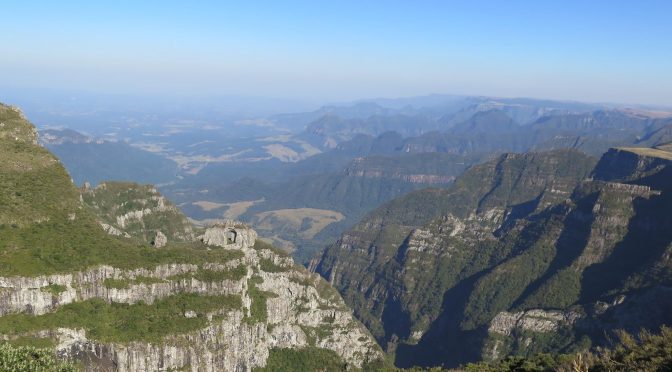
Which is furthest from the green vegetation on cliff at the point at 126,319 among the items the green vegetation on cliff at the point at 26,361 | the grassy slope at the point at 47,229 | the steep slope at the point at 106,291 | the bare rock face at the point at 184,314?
the green vegetation on cliff at the point at 26,361

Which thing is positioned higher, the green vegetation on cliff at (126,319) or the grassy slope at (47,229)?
the grassy slope at (47,229)

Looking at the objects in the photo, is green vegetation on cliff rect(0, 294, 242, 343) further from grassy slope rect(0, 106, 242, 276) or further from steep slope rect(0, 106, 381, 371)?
grassy slope rect(0, 106, 242, 276)

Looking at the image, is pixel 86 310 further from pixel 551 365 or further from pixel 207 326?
pixel 551 365

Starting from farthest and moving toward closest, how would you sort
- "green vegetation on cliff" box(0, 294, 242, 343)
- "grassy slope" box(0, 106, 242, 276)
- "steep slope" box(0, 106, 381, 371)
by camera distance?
"grassy slope" box(0, 106, 242, 276), "steep slope" box(0, 106, 381, 371), "green vegetation on cliff" box(0, 294, 242, 343)

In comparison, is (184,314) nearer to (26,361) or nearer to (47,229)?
(47,229)

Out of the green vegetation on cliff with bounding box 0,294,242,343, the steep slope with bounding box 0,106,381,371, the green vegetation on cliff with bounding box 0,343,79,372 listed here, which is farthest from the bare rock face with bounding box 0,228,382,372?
the green vegetation on cliff with bounding box 0,343,79,372

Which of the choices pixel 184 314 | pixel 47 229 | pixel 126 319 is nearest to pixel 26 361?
pixel 126 319

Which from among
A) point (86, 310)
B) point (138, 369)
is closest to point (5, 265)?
point (86, 310)

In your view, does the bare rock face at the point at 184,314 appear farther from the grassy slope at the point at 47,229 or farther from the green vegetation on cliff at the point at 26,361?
the green vegetation on cliff at the point at 26,361

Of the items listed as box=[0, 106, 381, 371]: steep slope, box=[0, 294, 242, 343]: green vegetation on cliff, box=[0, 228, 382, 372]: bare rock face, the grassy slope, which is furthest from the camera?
the grassy slope
